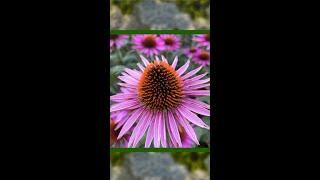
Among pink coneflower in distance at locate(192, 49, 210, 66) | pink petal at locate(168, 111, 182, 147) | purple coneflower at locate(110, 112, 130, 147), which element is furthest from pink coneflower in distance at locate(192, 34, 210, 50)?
purple coneflower at locate(110, 112, 130, 147)

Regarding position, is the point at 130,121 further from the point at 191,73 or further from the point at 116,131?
the point at 191,73

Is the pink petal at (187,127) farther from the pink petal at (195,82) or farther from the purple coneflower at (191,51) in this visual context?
the purple coneflower at (191,51)

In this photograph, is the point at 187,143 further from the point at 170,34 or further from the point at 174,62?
the point at 170,34

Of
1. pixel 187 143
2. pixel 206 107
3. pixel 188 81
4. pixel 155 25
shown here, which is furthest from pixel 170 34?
pixel 187 143

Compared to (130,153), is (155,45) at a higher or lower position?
higher

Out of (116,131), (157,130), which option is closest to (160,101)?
(157,130)

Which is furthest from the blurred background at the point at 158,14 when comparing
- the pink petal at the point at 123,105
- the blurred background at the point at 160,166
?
the blurred background at the point at 160,166
